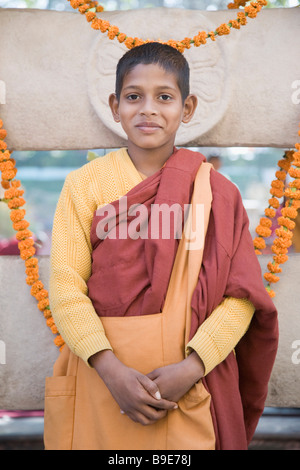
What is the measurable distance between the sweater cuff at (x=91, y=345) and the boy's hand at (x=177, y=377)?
0.50ft

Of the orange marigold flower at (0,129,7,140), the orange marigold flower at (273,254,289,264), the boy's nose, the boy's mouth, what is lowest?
the orange marigold flower at (273,254,289,264)

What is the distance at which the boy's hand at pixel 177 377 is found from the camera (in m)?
1.28

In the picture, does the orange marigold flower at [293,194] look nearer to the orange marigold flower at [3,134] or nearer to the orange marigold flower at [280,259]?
the orange marigold flower at [280,259]

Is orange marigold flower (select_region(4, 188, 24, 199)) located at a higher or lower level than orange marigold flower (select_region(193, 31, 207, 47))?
lower

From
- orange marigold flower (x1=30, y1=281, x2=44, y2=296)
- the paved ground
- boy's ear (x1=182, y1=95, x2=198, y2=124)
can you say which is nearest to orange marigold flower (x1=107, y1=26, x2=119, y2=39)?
boy's ear (x1=182, y1=95, x2=198, y2=124)

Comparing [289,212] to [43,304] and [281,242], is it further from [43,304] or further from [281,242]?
[43,304]

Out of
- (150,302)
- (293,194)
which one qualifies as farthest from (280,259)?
(150,302)

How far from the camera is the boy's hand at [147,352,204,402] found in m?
1.28

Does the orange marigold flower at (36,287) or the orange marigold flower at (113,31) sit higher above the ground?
the orange marigold flower at (113,31)

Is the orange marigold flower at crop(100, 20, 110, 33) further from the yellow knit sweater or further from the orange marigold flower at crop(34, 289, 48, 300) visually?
Answer: the orange marigold flower at crop(34, 289, 48, 300)

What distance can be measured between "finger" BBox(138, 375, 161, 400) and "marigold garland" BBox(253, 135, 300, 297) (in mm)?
904

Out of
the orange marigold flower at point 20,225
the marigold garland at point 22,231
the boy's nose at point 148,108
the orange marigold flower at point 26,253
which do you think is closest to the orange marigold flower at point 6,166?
the marigold garland at point 22,231

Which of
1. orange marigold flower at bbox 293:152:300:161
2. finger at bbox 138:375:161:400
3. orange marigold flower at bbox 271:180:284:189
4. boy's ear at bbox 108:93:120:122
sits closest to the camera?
finger at bbox 138:375:161:400

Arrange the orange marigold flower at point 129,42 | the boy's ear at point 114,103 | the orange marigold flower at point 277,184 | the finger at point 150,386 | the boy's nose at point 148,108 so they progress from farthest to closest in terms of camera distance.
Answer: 1. the orange marigold flower at point 277,184
2. the orange marigold flower at point 129,42
3. the boy's ear at point 114,103
4. the boy's nose at point 148,108
5. the finger at point 150,386
